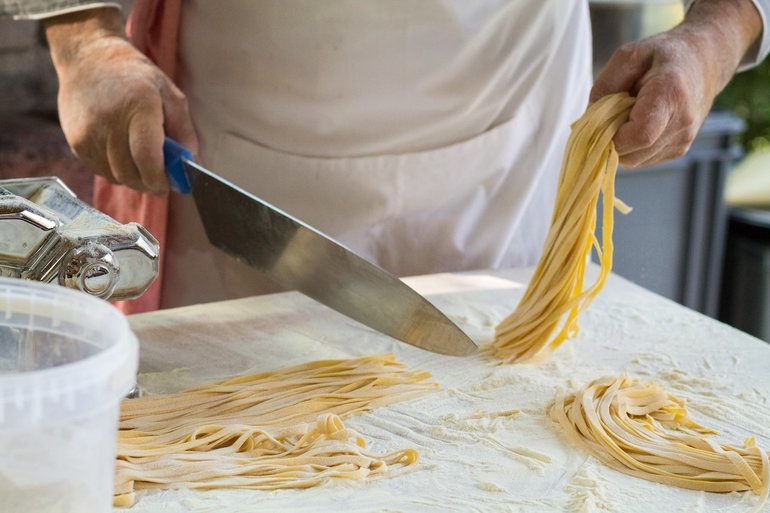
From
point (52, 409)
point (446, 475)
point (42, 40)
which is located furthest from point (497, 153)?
point (42, 40)

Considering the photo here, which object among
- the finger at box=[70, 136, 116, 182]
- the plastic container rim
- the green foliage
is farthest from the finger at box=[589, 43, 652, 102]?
the green foliage

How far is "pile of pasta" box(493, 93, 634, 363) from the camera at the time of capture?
5.74ft

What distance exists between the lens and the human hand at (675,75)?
175cm

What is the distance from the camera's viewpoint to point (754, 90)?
4340 millimetres

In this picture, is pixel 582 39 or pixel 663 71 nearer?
pixel 663 71

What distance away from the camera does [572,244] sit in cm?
183

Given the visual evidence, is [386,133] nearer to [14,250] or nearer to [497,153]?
[497,153]

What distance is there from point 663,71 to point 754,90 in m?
2.84

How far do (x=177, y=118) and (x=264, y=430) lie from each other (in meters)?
0.85

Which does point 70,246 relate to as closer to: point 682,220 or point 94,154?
point 94,154

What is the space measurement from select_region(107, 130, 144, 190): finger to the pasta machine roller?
1.66ft

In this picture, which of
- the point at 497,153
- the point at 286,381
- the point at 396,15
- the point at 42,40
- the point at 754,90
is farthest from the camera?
the point at 754,90

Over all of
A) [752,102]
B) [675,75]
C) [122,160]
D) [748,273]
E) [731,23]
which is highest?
[731,23]

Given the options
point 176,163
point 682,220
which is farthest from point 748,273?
point 176,163
